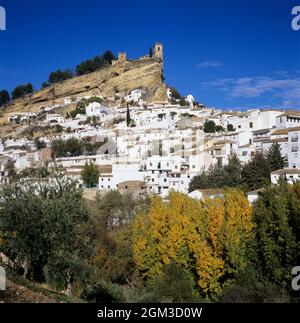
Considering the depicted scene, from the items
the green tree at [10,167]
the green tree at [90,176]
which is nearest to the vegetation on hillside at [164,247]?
the green tree at [90,176]

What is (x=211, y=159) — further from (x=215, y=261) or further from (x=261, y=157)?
(x=215, y=261)

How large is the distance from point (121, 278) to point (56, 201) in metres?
10.2

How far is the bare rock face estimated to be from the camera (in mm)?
76375

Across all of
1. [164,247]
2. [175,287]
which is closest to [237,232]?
[164,247]

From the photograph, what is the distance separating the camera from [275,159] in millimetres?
30641

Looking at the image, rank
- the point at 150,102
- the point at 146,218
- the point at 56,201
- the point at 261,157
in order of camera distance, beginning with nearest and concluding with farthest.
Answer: the point at 56,201
the point at 146,218
the point at 261,157
the point at 150,102

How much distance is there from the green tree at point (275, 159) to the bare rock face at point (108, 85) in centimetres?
4051

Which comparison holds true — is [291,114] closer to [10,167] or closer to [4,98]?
[10,167]

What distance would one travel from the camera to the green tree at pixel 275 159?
3041 cm

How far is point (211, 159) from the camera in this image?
36.2m
